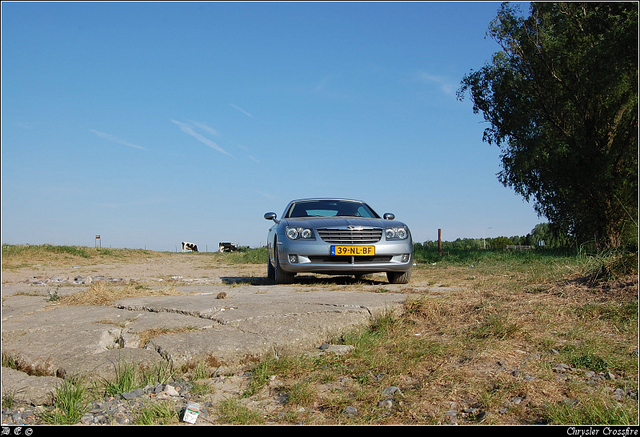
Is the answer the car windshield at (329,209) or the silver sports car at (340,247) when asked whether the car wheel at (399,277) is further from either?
→ the car windshield at (329,209)

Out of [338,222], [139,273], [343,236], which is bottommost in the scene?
[139,273]

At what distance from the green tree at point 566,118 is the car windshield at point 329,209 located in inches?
551

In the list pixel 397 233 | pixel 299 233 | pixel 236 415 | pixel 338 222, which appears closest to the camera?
pixel 236 415

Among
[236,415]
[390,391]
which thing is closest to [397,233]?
[390,391]

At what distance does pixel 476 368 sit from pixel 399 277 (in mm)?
4905

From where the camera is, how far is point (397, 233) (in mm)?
7426

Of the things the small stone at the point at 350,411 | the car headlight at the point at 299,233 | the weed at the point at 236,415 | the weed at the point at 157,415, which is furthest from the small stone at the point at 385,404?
the car headlight at the point at 299,233

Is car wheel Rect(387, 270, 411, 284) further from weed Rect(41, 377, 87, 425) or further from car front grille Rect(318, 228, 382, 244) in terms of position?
weed Rect(41, 377, 87, 425)

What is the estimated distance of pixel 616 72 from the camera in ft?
57.7

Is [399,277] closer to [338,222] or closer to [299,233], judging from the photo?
[338,222]

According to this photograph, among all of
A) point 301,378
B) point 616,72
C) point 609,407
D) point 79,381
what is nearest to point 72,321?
point 79,381

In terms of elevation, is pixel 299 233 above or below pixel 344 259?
above

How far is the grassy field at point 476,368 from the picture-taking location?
89.4 inches

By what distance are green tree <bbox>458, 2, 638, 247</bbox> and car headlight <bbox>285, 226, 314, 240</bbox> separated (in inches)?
619
